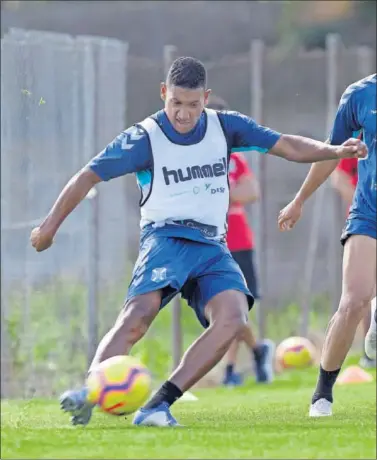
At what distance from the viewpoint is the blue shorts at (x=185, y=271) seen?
27.2 feet

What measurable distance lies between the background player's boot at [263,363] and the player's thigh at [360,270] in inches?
206

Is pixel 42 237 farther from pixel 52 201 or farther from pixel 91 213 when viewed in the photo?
pixel 91 213

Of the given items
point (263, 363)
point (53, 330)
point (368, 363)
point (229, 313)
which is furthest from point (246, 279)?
point (229, 313)

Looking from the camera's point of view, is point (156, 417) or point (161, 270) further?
point (161, 270)

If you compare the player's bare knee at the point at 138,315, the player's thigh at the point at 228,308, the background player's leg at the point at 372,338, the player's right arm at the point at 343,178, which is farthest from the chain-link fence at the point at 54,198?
the player's thigh at the point at 228,308

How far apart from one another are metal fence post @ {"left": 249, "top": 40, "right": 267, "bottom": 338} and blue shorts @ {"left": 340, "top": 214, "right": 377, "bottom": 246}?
6735 millimetres

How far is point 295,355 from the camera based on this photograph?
14.5m

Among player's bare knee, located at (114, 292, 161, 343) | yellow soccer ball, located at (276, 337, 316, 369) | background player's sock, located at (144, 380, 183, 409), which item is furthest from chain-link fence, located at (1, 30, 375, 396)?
background player's sock, located at (144, 380, 183, 409)

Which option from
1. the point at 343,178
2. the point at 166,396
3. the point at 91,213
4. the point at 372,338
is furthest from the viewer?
the point at 91,213

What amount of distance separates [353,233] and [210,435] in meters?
1.94

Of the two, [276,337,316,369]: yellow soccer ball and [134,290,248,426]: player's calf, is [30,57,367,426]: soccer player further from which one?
[276,337,316,369]: yellow soccer ball

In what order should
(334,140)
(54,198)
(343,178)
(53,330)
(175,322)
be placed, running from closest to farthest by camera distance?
(334,140)
(54,198)
(53,330)
(343,178)
(175,322)

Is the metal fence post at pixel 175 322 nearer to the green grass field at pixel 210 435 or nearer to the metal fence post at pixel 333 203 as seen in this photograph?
the metal fence post at pixel 333 203

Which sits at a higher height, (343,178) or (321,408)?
(343,178)
